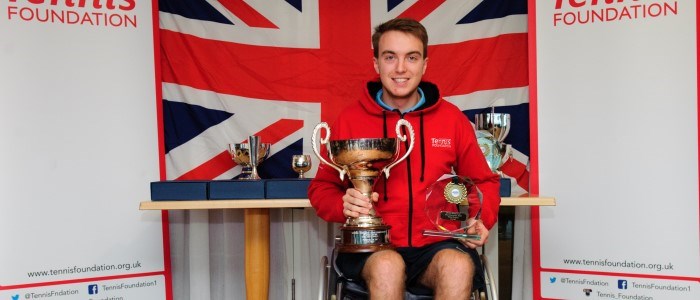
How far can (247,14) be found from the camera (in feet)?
10.1

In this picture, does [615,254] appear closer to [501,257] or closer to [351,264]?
[501,257]

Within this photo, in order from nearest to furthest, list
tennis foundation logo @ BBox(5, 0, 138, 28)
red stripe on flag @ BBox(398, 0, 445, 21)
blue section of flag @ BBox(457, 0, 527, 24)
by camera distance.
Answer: tennis foundation logo @ BBox(5, 0, 138, 28)
blue section of flag @ BBox(457, 0, 527, 24)
red stripe on flag @ BBox(398, 0, 445, 21)

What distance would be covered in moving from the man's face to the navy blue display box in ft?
1.85

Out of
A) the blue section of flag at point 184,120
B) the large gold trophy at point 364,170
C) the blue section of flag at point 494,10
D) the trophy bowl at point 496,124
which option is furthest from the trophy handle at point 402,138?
the blue section of flag at point 184,120

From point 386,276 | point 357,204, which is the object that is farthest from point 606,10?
point 386,276

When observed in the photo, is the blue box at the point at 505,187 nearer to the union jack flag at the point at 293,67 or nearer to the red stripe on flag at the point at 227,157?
the union jack flag at the point at 293,67

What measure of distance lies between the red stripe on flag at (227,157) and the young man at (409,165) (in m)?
0.93

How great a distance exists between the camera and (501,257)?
3.07 m

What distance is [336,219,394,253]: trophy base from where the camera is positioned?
1.84 metres

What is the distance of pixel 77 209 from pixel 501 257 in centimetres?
172

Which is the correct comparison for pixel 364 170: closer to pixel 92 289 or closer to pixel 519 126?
pixel 519 126

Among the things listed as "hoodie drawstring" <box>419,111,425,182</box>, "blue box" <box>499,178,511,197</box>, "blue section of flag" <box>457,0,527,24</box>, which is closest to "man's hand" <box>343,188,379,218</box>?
"hoodie drawstring" <box>419,111,425,182</box>

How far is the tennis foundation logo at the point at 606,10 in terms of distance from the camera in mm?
2604

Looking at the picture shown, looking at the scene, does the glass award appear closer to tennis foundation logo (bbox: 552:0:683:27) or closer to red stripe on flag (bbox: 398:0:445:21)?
tennis foundation logo (bbox: 552:0:683:27)
